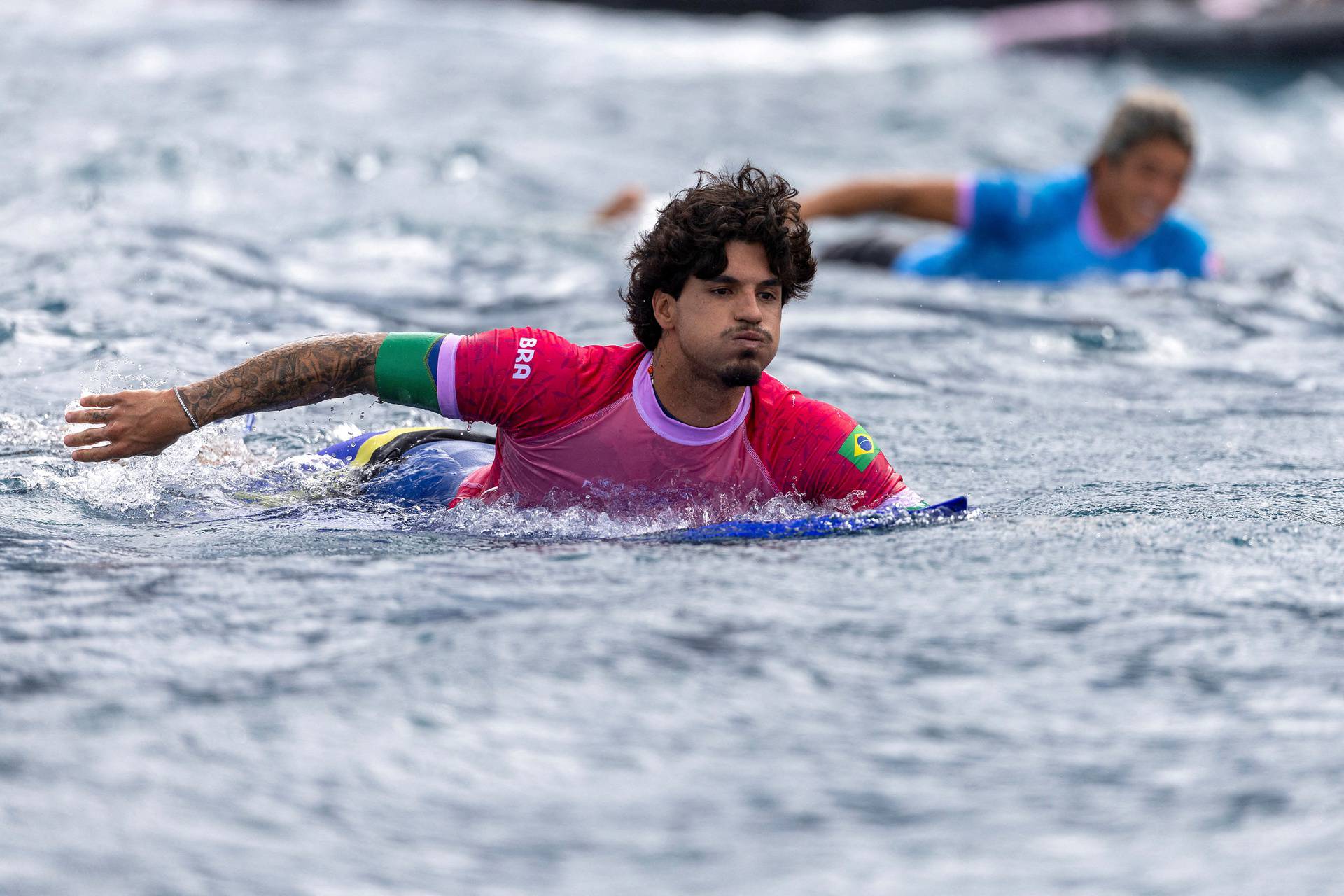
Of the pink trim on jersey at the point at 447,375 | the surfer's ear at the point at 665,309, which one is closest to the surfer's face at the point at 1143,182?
the surfer's ear at the point at 665,309

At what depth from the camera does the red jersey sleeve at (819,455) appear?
15.5ft

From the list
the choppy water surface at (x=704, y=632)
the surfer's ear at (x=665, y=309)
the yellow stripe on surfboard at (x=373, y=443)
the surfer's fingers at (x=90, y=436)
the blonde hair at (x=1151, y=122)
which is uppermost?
the blonde hair at (x=1151, y=122)

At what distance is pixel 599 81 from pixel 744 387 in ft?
46.2

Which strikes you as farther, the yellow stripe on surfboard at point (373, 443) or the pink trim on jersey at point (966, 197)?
the pink trim on jersey at point (966, 197)

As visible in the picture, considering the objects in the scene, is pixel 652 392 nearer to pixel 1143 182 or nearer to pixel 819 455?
pixel 819 455

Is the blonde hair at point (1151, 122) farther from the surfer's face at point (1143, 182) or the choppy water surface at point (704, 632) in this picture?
the choppy water surface at point (704, 632)

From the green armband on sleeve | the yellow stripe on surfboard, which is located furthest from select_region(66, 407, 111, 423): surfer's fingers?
the yellow stripe on surfboard

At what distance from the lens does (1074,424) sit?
22.4ft

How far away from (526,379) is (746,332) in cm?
65

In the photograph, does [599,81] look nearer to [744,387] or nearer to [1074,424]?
[1074,424]

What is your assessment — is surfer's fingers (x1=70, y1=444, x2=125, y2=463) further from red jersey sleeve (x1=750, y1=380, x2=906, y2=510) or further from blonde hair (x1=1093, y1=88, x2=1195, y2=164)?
blonde hair (x1=1093, y1=88, x2=1195, y2=164)

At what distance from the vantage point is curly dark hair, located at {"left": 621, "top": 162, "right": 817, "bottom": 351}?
453 centimetres

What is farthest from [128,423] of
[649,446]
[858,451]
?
[858,451]

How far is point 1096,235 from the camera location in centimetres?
918
